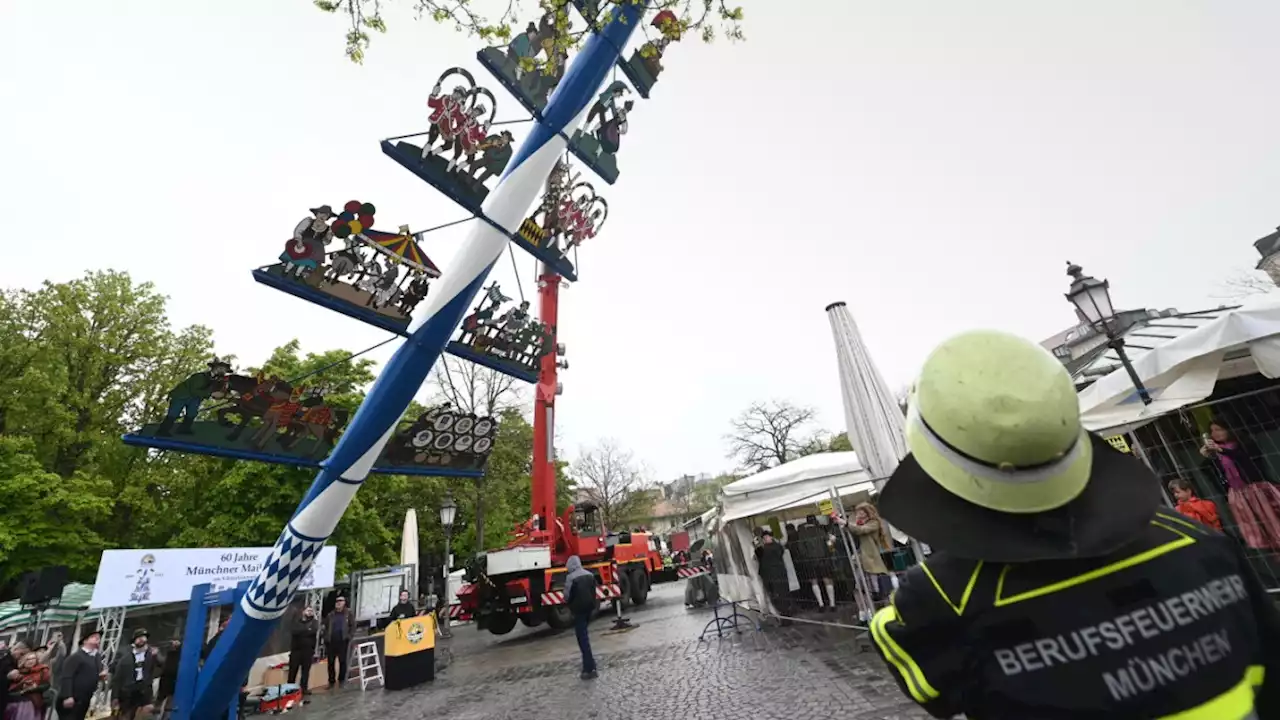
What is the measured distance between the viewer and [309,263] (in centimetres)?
535

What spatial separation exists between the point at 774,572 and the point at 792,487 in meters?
3.36

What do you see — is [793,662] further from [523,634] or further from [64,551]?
[64,551]

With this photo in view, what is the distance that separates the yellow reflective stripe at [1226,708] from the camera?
915 mm

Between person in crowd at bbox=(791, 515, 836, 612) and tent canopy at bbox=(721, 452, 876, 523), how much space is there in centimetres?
185

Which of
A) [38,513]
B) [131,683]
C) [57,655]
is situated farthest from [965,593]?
[38,513]

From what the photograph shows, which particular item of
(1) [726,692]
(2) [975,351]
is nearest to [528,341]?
(1) [726,692]

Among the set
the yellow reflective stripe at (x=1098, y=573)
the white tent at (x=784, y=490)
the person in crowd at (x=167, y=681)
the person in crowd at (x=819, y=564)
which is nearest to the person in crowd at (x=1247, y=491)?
the white tent at (x=784, y=490)

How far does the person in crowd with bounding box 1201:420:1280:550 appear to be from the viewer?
16.4 feet

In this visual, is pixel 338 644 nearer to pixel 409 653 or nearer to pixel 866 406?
pixel 409 653

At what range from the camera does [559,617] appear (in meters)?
14.0

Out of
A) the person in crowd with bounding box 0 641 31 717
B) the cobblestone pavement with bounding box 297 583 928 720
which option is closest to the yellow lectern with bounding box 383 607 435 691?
the cobblestone pavement with bounding box 297 583 928 720

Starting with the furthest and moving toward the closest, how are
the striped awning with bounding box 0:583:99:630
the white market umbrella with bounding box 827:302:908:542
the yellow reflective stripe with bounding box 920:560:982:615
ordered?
the striped awning with bounding box 0:583:99:630 < the white market umbrella with bounding box 827:302:908:542 < the yellow reflective stripe with bounding box 920:560:982:615

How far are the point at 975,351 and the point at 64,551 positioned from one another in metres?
23.2

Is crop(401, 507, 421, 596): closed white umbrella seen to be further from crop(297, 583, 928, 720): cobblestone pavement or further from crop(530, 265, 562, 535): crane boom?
crop(297, 583, 928, 720): cobblestone pavement
